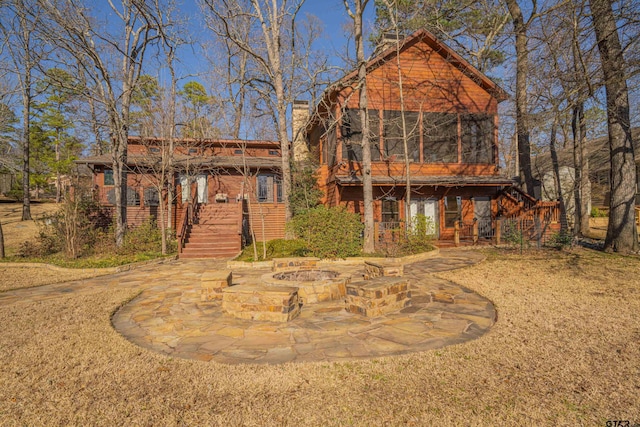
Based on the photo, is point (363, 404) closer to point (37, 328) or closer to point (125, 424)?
point (125, 424)

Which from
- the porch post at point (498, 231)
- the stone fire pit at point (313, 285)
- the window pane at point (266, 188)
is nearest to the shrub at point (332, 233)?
the stone fire pit at point (313, 285)

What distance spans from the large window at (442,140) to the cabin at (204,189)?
8092 millimetres

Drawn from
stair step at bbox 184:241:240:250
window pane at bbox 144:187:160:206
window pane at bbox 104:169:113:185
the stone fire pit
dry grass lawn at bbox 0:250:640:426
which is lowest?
dry grass lawn at bbox 0:250:640:426

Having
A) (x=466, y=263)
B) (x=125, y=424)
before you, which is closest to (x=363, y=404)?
(x=125, y=424)

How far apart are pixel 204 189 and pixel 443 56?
14.5 m

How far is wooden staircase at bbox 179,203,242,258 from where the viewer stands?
40.6 ft

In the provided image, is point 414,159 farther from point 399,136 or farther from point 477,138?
point 477,138

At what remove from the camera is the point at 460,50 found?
15.9 meters

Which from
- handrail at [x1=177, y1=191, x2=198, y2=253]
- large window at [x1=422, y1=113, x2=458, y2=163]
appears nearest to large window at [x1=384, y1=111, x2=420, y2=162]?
large window at [x1=422, y1=113, x2=458, y2=163]

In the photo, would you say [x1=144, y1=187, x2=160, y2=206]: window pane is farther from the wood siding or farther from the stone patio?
the stone patio

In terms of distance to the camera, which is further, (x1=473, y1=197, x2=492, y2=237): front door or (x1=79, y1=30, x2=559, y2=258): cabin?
(x1=473, y1=197, x2=492, y2=237): front door

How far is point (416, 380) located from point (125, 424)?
248 cm

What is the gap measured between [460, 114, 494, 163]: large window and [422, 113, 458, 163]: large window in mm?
466

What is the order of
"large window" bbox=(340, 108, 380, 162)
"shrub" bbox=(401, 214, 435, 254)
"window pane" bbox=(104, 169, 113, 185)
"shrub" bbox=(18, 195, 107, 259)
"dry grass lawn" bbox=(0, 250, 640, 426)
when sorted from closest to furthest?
"dry grass lawn" bbox=(0, 250, 640, 426) → "shrub" bbox=(18, 195, 107, 259) → "shrub" bbox=(401, 214, 435, 254) → "large window" bbox=(340, 108, 380, 162) → "window pane" bbox=(104, 169, 113, 185)
